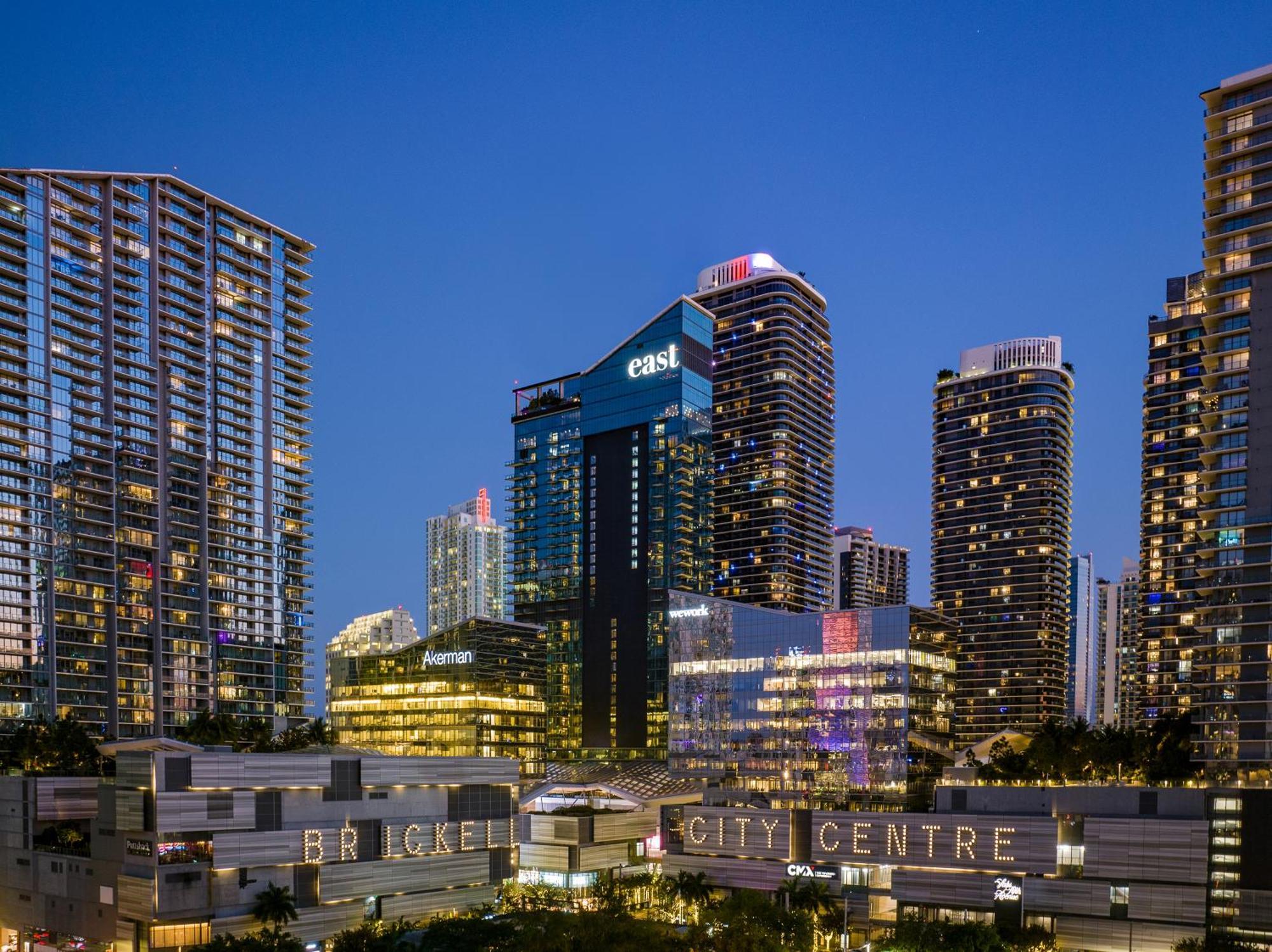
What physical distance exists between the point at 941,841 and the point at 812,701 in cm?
5768

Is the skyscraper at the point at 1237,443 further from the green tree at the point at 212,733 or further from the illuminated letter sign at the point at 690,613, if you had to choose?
the green tree at the point at 212,733

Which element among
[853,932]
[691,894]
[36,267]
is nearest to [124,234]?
[36,267]

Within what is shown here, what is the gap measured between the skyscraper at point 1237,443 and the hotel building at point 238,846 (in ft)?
285

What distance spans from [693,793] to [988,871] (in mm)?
59768

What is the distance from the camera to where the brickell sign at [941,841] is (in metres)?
106

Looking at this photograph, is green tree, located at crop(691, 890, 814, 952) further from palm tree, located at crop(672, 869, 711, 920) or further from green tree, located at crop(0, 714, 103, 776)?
green tree, located at crop(0, 714, 103, 776)

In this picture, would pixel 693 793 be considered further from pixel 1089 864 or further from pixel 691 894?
pixel 1089 864

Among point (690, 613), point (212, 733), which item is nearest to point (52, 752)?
point (212, 733)

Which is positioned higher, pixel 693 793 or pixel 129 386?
pixel 129 386

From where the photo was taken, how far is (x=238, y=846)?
93.4 metres

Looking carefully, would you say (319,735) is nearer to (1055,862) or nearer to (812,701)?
(812,701)

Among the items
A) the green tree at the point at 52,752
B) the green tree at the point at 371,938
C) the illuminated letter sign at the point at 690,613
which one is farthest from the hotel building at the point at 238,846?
the illuminated letter sign at the point at 690,613

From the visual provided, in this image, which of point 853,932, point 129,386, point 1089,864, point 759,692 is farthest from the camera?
point 129,386

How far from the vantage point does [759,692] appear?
177 metres
